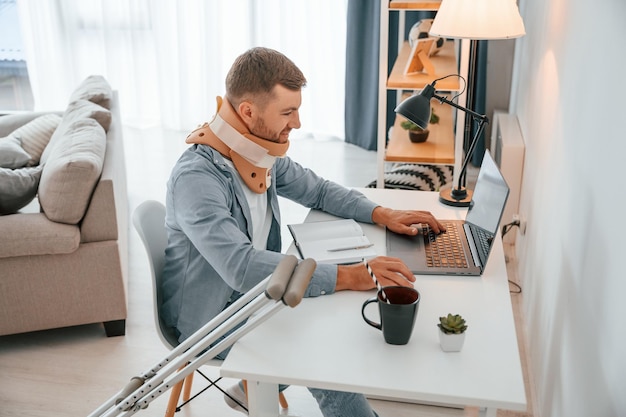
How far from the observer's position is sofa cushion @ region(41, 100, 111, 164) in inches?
123

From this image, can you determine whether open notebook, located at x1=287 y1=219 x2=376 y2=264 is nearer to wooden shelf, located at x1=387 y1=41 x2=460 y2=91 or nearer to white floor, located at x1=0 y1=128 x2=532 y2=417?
white floor, located at x1=0 y1=128 x2=532 y2=417

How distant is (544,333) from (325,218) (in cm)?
78

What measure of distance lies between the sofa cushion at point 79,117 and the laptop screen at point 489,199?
1843 mm

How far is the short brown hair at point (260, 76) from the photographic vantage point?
5.95 feet

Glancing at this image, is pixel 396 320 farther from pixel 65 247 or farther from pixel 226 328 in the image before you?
pixel 65 247

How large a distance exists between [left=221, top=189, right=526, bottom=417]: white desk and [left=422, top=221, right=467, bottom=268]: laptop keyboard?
0.27 feet

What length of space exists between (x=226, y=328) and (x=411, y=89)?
90.6 inches

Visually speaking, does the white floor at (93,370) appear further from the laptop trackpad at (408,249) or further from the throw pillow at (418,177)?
the laptop trackpad at (408,249)

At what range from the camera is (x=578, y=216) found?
1.75 meters

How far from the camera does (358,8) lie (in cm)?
467

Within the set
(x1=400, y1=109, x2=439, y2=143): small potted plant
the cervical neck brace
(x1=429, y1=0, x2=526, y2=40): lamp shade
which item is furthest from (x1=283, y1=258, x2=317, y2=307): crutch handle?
(x1=400, y1=109, x2=439, y2=143): small potted plant

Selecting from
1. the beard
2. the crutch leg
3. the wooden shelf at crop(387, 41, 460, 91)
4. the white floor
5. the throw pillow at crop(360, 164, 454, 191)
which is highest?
the beard

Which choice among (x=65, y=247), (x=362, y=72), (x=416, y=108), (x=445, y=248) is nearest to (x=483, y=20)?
(x=416, y=108)

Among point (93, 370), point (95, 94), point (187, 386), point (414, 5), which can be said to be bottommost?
point (93, 370)
